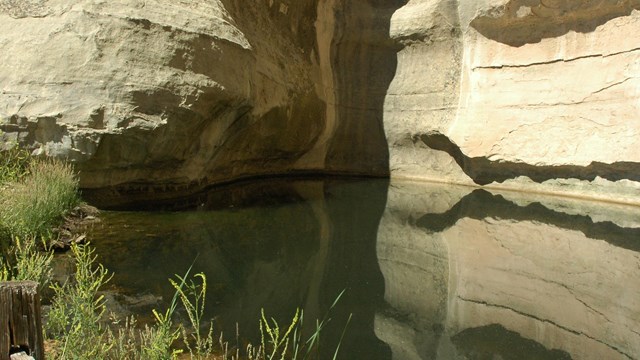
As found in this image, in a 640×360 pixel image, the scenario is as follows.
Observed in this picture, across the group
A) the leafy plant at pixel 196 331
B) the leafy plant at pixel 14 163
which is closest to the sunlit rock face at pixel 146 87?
the leafy plant at pixel 14 163

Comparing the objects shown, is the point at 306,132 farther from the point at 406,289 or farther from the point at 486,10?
the point at 406,289

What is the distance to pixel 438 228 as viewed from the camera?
743cm

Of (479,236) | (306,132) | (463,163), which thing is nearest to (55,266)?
(479,236)

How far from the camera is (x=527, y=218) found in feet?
26.9

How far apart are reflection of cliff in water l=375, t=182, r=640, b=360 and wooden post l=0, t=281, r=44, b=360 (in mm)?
2138

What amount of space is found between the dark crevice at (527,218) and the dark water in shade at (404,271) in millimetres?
28

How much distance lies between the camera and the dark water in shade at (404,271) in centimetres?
380

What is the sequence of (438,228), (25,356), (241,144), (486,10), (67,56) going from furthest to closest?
(486,10) → (241,144) → (438,228) → (67,56) → (25,356)

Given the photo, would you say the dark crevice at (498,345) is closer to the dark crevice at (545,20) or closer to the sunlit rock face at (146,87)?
the sunlit rock face at (146,87)

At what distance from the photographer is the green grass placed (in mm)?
4355

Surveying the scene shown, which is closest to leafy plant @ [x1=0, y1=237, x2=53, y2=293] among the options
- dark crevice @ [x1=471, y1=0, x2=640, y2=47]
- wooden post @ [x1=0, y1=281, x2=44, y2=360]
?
wooden post @ [x1=0, y1=281, x2=44, y2=360]

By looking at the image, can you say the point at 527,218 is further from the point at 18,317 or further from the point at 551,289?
the point at 18,317

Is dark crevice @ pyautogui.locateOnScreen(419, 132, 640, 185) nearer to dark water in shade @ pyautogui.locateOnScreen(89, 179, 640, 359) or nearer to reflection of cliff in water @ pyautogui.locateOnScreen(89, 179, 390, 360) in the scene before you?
dark water in shade @ pyautogui.locateOnScreen(89, 179, 640, 359)

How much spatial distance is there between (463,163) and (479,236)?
5.54 metres
